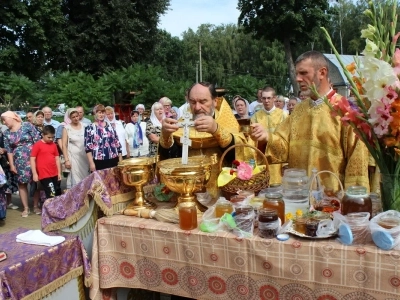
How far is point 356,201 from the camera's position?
6.28 feet

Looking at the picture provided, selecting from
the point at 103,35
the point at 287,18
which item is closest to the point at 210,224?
the point at 103,35

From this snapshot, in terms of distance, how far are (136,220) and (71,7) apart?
2483cm

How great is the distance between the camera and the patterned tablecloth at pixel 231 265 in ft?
5.82

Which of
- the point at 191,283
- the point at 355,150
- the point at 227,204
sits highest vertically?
the point at 355,150

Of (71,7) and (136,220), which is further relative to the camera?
Result: (71,7)

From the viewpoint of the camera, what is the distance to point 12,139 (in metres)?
6.34

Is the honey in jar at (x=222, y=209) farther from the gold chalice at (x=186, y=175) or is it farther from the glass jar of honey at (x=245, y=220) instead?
the gold chalice at (x=186, y=175)

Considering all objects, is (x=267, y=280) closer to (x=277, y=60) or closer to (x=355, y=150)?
(x=355, y=150)

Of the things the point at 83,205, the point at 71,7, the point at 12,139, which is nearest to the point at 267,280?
the point at 83,205

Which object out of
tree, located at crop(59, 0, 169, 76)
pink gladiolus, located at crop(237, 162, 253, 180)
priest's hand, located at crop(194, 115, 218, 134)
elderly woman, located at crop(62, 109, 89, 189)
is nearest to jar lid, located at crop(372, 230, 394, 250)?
pink gladiolus, located at crop(237, 162, 253, 180)

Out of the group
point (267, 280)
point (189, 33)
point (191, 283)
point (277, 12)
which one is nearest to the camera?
point (267, 280)

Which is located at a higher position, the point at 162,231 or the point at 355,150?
the point at 355,150

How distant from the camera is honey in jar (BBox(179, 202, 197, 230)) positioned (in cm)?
221

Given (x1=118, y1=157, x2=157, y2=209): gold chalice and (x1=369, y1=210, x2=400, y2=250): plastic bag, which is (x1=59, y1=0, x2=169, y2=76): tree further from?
(x1=369, y1=210, x2=400, y2=250): plastic bag
